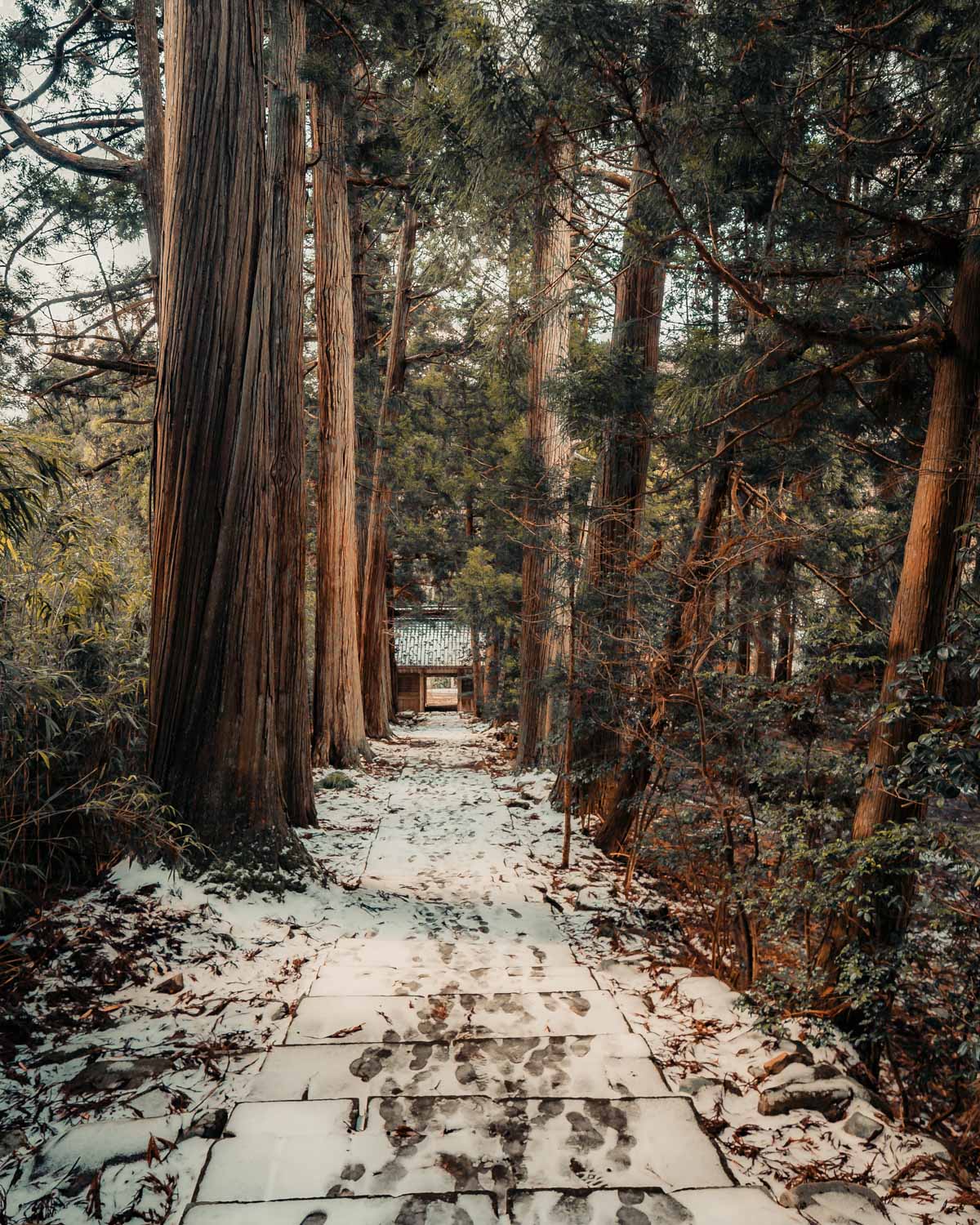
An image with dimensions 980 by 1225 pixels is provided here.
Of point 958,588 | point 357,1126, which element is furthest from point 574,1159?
point 958,588

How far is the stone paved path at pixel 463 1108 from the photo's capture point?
1653mm

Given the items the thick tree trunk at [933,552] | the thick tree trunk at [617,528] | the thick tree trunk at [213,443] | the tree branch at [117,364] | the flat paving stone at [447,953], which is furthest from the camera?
the tree branch at [117,364]

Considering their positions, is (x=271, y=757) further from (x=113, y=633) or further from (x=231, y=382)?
(x=231, y=382)

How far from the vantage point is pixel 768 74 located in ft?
10.7

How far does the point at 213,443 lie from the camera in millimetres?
3834

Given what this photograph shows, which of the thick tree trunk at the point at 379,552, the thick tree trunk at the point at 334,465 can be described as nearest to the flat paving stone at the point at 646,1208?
the thick tree trunk at the point at 334,465

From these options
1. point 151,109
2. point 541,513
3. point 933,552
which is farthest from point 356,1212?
point 151,109

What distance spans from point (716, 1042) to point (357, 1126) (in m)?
1.35

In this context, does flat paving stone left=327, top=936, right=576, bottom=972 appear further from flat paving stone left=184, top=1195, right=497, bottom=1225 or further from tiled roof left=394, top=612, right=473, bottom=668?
tiled roof left=394, top=612, right=473, bottom=668

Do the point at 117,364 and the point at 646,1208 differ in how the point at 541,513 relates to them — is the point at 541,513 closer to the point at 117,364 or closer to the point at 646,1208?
the point at 117,364

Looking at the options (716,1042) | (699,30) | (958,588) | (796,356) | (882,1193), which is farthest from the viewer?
(796,356)

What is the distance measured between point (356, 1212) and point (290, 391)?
16.5 ft

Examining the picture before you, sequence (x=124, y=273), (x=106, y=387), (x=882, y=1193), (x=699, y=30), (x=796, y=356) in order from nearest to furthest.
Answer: (x=882, y=1193), (x=699, y=30), (x=796, y=356), (x=124, y=273), (x=106, y=387)

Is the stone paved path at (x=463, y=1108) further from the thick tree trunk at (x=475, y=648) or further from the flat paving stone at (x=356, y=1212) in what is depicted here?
the thick tree trunk at (x=475, y=648)
